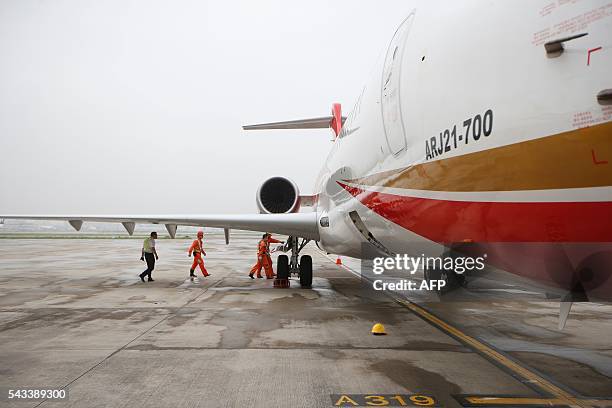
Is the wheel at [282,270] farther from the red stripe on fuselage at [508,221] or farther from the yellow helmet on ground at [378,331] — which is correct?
the red stripe on fuselage at [508,221]

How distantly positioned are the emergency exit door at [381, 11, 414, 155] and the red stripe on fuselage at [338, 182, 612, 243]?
573 mm

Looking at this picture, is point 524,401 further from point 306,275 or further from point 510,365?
point 306,275

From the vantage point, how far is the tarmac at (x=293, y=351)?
3.93 m

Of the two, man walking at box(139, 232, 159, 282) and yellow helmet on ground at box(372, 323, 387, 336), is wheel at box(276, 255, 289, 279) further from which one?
yellow helmet on ground at box(372, 323, 387, 336)

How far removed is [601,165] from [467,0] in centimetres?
138

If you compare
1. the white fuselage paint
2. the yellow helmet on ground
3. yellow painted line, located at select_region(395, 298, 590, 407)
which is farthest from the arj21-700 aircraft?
the yellow helmet on ground

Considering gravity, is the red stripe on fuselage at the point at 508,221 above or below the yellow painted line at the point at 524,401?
above

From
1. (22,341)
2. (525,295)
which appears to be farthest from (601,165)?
(525,295)

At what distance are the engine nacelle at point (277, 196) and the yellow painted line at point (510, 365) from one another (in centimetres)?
574

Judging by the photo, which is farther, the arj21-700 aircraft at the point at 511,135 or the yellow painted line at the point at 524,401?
the yellow painted line at the point at 524,401

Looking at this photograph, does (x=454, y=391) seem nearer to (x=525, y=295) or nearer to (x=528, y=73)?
(x=528, y=73)

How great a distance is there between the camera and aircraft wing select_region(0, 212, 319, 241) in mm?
10047

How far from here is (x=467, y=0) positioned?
2779mm

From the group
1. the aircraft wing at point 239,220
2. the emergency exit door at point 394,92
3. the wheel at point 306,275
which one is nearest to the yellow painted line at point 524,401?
the emergency exit door at point 394,92
